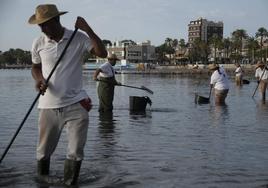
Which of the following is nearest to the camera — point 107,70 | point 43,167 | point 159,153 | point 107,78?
point 43,167

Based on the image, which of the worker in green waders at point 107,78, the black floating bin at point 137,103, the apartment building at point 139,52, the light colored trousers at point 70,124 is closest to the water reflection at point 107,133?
the worker in green waders at point 107,78

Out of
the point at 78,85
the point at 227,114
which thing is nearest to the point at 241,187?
the point at 78,85

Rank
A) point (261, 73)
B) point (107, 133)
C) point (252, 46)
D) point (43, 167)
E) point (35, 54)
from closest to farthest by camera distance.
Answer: point (35, 54) < point (43, 167) < point (107, 133) < point (261, 73) < point (252, 46)

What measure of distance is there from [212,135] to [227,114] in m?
4.61

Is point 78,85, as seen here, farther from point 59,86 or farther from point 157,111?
point 157,111

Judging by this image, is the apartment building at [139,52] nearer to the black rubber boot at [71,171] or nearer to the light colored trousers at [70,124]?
the black rubber boot at [71,171]

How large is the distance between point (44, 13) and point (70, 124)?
123 cm

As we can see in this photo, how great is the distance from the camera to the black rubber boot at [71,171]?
227 inches

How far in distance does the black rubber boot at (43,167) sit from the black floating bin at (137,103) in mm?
9416

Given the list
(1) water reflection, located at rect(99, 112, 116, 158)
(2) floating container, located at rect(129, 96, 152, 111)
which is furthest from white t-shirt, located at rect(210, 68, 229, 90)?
(1) water reflection, located at rect(99, 112, 116, 158)

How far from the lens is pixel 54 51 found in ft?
18.5

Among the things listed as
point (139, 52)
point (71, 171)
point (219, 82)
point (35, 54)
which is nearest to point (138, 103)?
point (219, 82)

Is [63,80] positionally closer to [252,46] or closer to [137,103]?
[137,103]

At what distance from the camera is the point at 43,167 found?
243 inches
